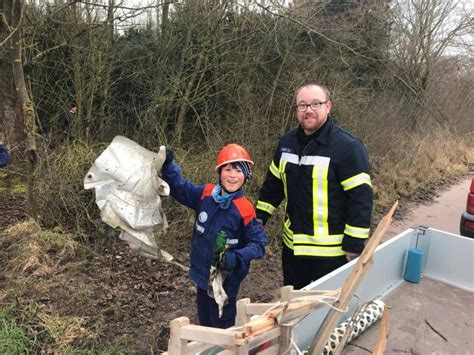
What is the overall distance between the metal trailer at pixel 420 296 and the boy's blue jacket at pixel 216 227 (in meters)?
0.43

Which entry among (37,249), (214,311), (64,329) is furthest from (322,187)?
(37,249)

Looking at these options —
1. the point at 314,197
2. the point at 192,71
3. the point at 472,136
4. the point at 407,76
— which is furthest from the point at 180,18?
the point at 472,136

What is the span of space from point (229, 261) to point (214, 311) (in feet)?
1.84

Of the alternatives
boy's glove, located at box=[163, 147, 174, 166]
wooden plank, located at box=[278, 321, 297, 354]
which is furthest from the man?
wooden plank, located at box=[278, 321, 297, 354]

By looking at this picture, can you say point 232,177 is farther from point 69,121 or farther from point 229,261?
point 69,121

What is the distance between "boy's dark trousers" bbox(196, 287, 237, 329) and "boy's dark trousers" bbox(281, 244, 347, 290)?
555 millimetres

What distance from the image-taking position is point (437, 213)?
7.66 m

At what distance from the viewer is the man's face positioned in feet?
8.46

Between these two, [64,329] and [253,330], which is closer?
[253,330]

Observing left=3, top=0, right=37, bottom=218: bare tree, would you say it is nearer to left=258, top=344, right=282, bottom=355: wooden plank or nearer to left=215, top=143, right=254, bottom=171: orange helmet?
left=215, top=143, right=254, bottom=171: orange helmet

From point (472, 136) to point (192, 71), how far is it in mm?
12808

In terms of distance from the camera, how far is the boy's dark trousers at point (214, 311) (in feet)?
8.79

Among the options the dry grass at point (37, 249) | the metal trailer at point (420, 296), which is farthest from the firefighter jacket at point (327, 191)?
the dry grass at point (37, 249)

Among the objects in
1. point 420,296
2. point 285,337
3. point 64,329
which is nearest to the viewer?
point 285,337
